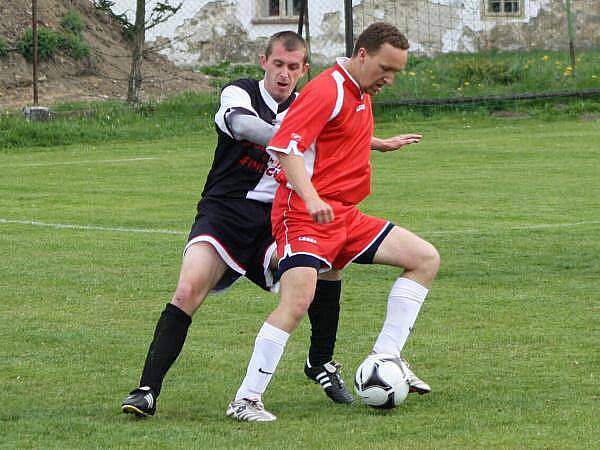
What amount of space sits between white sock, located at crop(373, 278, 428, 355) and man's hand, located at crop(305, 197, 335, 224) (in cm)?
76

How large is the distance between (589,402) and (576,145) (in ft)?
44.6

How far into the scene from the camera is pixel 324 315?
21.1ft

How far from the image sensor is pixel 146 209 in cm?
1402

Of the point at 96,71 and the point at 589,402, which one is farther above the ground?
the point at 96,71

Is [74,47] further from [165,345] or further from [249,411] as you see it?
[249,411]

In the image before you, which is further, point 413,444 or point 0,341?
point 0,341

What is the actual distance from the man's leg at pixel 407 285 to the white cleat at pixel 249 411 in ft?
2.43

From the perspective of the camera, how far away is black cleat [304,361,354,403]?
245 inches

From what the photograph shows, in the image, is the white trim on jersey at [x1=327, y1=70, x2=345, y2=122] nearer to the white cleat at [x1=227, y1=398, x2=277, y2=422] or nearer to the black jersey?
the black jersey

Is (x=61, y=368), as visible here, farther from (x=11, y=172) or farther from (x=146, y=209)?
(x=11, y=172)

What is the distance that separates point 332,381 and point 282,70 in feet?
4.78

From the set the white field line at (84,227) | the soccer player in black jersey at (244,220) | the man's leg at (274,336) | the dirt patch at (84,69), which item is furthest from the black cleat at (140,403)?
the dirt patch at (84,69)

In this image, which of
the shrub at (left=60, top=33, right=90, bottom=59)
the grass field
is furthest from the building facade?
the grass field

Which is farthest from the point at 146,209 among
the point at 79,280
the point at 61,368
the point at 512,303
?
the point at 61,368
